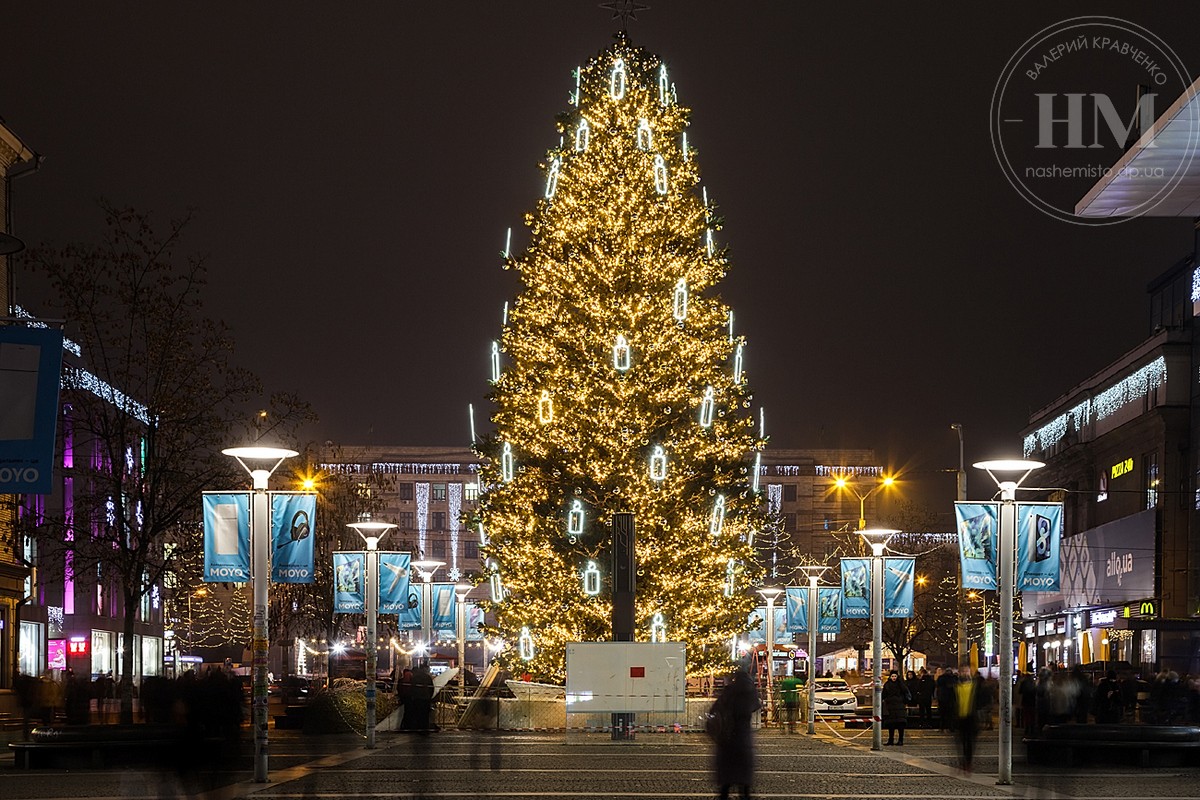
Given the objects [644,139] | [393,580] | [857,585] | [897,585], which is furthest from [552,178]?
[897,585]

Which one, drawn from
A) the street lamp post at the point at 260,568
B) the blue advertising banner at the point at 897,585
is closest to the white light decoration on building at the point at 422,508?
the blue advertising banner at the point at 897,585

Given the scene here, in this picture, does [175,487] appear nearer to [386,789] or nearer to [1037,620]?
[386,789]

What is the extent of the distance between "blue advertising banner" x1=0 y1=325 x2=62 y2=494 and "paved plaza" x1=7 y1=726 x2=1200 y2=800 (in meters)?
5.41

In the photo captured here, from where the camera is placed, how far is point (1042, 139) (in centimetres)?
3784

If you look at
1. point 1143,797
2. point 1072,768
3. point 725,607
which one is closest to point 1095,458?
point 725,607

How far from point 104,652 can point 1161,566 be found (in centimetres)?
5276

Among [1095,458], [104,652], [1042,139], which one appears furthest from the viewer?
[104,652]

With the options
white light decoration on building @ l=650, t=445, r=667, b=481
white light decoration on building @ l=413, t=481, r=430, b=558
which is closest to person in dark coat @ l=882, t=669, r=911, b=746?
white light decoration on building @ l=650, t=445, r=667, b=481

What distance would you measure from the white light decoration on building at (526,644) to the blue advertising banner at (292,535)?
17.7 m

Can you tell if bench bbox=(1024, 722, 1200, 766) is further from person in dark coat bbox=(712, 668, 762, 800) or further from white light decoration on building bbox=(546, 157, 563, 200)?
white light decoration on building bbox=(546, 157, 563, 200)

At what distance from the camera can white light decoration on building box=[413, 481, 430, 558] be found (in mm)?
163625

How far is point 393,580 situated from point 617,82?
1480 cm

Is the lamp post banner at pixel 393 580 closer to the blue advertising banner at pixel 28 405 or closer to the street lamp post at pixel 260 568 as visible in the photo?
the street lamp post at pixel 260 568

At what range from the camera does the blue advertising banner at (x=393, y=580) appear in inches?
1624
